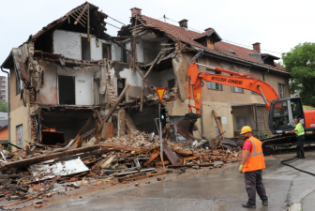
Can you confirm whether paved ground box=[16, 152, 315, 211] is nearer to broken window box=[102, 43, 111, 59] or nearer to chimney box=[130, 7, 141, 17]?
broken window box=[102, 43, 111, 59]

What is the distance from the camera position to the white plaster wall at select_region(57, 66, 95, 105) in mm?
20594

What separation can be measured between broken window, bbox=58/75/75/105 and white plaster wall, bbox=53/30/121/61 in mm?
1601

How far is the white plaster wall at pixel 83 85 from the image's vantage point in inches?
811

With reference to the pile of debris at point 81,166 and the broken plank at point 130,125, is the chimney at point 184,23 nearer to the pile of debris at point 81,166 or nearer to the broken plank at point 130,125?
the broken plank at point 130,125

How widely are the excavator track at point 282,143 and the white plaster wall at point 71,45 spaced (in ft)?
42.1

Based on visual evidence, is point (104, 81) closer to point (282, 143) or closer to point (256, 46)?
point (282, 143)

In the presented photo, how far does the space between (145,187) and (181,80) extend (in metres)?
11.2

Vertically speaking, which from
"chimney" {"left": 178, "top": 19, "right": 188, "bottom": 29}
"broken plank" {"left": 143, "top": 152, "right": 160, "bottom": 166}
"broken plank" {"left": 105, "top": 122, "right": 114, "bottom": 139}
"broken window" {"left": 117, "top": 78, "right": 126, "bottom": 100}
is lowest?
"broken plank" {"left": 143, "top": 152, "right": 160, "bottom": 166}

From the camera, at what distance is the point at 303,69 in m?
27.5

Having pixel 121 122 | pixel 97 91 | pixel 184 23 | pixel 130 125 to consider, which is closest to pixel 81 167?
pixel 121 122

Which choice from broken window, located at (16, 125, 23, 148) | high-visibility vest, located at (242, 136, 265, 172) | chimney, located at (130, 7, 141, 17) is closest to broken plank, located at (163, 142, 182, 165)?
high-visibility vest, located at (242, 136, 265, 172)

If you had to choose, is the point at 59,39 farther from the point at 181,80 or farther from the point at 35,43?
the point at 181,80

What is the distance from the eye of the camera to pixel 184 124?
637 inches

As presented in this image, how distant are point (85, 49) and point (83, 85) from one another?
2588 millimetres
